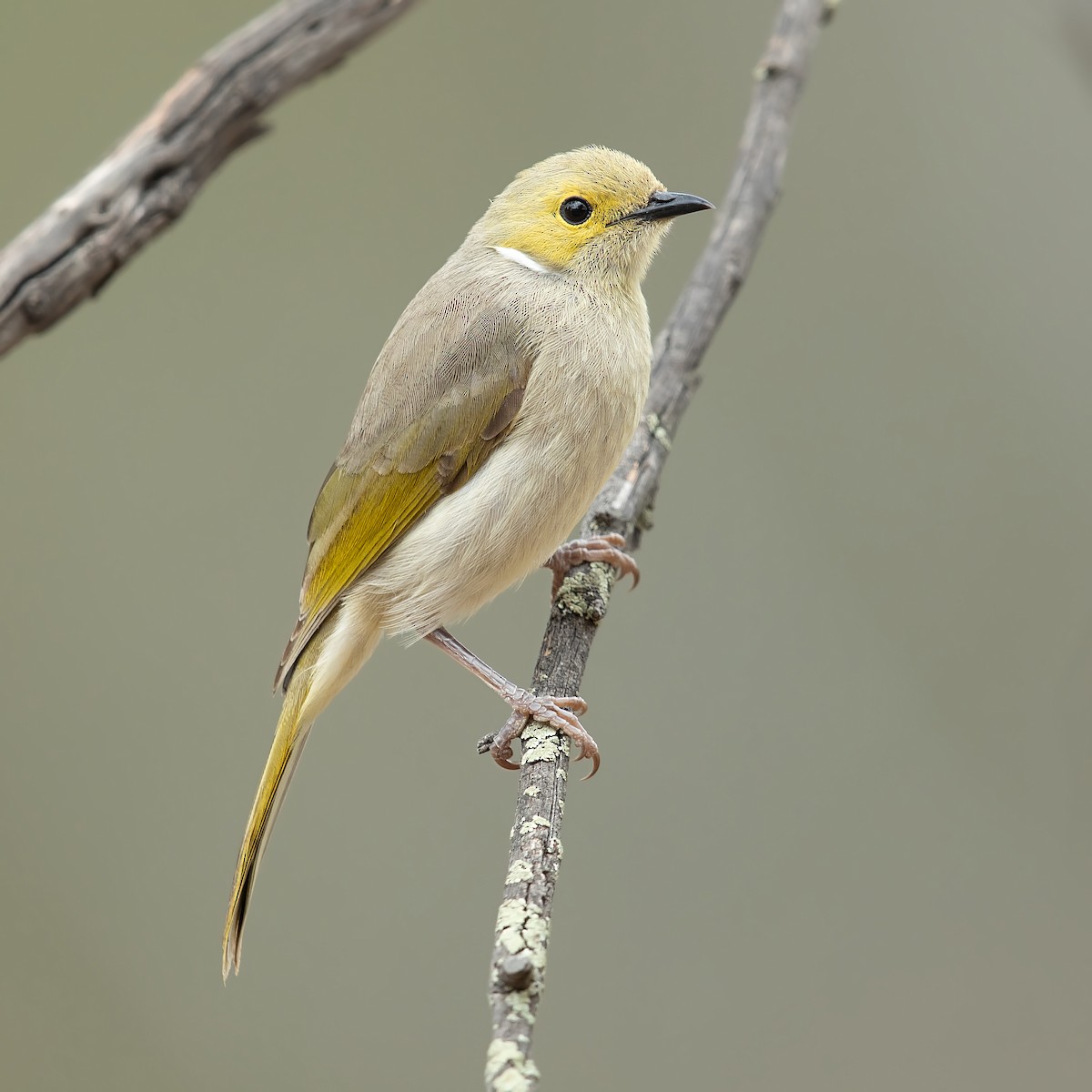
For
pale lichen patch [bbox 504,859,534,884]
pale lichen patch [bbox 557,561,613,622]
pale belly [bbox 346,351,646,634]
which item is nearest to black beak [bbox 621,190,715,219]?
pale belly [bbox 346,351,646,634]

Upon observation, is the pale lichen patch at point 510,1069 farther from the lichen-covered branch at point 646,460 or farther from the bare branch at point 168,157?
the bare branch at point 168,157

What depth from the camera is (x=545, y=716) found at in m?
2.55

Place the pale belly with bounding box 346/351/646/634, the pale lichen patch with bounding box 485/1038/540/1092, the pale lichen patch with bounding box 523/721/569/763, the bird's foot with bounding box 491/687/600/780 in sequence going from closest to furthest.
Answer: the pale lichen patch with bounding box 485/1038/540/1092 < the pale lichen patch with bounding box 523/721/569/763 < the bird's foot with bounding box 491/687/600/780 < the pale belly with bounding box 346/351/646/634

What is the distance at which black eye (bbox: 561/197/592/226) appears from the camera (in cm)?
297

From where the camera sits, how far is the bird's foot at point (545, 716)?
2.55 m

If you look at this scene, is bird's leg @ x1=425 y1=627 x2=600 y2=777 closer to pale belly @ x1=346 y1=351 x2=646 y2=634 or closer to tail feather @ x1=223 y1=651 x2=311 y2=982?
pale belly @ x1=346 y1=351 x2=646 y2=634

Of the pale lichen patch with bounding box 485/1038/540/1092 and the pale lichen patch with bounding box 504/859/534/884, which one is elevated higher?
the pale lichen patch with bounding box 504/859/534/884

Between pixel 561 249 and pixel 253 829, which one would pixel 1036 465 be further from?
pixel 253 829

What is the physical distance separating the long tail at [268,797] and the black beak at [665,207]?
1.32 metres

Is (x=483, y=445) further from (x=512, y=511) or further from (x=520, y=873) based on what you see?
(x=520, y=873)

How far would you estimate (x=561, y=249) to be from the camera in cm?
297

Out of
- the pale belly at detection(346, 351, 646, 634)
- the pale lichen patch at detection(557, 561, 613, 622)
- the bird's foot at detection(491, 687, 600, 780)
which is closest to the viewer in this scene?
the bird's foot at detection(491, 687, 600, 780)

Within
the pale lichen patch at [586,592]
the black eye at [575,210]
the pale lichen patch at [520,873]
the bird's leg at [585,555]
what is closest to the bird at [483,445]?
the black eye at [575,210]

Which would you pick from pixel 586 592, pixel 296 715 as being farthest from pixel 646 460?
pixel 296 715
